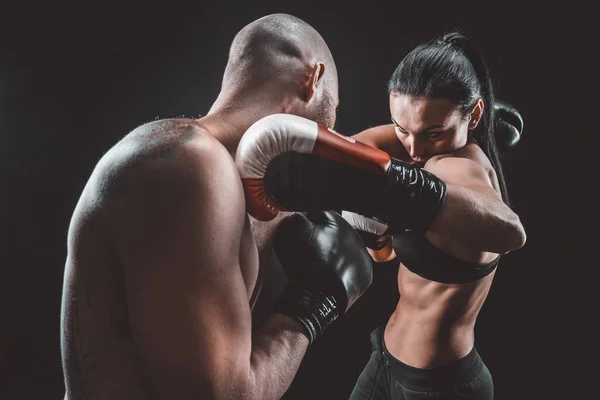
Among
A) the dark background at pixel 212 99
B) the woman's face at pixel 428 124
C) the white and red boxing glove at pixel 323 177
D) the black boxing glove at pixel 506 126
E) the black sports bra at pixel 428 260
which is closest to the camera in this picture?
the white and red boxing glove at pixel 323 177

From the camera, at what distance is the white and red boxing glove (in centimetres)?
100

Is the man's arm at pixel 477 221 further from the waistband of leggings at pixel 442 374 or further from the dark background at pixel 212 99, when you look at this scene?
the dark background at pixel 212 99

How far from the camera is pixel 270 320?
1.16 metres

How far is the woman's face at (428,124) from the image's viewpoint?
1522mm

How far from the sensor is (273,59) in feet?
4.07

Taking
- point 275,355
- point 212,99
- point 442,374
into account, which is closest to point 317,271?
point 275,355

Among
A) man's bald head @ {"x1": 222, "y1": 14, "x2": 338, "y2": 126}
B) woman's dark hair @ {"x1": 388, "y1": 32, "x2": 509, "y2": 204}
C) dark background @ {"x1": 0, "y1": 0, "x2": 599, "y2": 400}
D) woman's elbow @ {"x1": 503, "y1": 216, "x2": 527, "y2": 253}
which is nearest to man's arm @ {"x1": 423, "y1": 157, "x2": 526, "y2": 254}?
woman's elbow @ {"x1": 503, "y1": 216, "x2": 527, "y2": 253}

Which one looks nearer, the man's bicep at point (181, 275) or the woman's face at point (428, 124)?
the man's bicep at point (181, 275)

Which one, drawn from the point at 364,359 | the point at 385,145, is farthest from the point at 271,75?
the point at 364,359

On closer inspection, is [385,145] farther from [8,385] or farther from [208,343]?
[8,385]

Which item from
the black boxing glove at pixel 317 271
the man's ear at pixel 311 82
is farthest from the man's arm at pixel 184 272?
the man's ear at pixel 311 82

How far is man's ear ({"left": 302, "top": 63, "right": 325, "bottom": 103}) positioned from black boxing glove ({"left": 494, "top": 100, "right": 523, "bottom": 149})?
0.94m

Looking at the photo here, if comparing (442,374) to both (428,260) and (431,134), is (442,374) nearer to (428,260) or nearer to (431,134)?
(428,260)

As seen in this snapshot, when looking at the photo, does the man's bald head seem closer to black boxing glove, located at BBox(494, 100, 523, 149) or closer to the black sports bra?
the black sports bra
